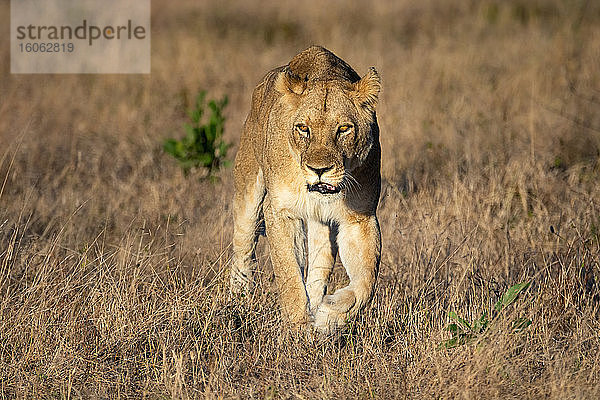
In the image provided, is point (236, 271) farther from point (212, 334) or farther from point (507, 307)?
point (507, 307)

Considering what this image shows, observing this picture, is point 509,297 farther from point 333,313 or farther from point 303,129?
point 303,129

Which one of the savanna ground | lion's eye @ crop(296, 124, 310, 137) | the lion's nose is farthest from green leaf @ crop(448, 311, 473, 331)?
lion's eye @ crop(296, 124, 310, 137)

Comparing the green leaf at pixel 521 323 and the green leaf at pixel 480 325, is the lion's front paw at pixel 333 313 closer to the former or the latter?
the green leaf at pixel 480 325

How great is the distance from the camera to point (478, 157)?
852 centimetres

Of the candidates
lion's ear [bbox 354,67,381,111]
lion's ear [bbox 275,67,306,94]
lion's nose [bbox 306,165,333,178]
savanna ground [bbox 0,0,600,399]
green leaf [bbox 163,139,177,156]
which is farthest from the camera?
green leaf [bbox 163,139,177,156]

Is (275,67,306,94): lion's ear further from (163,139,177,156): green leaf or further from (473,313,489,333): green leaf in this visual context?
(163,139,177,156): green leaf

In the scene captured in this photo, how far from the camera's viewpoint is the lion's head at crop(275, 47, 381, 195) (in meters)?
4.56

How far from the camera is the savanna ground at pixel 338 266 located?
4270 mm

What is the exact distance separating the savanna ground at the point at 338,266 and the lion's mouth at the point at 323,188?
779mm

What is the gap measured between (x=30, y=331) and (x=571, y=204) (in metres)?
4.13

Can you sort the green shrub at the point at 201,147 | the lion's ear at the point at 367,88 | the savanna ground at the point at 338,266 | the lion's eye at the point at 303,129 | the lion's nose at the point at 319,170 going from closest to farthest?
the savanna ground at the point at 338,266 < the lion's nose at the point at 319,170 < the lion's eye at the point at 303,129 < the lion's ear at the point at 367,88 < the green shrub at the point at 201,147

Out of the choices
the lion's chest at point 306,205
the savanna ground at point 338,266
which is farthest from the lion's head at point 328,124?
the savanna ground at point 338,266

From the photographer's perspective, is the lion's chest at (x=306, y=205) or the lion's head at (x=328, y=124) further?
the lion's chest at (x=306, y=205)

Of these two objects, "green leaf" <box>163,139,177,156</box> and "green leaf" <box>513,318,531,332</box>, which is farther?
"green leaf" <box>163,139,177,156</box>
